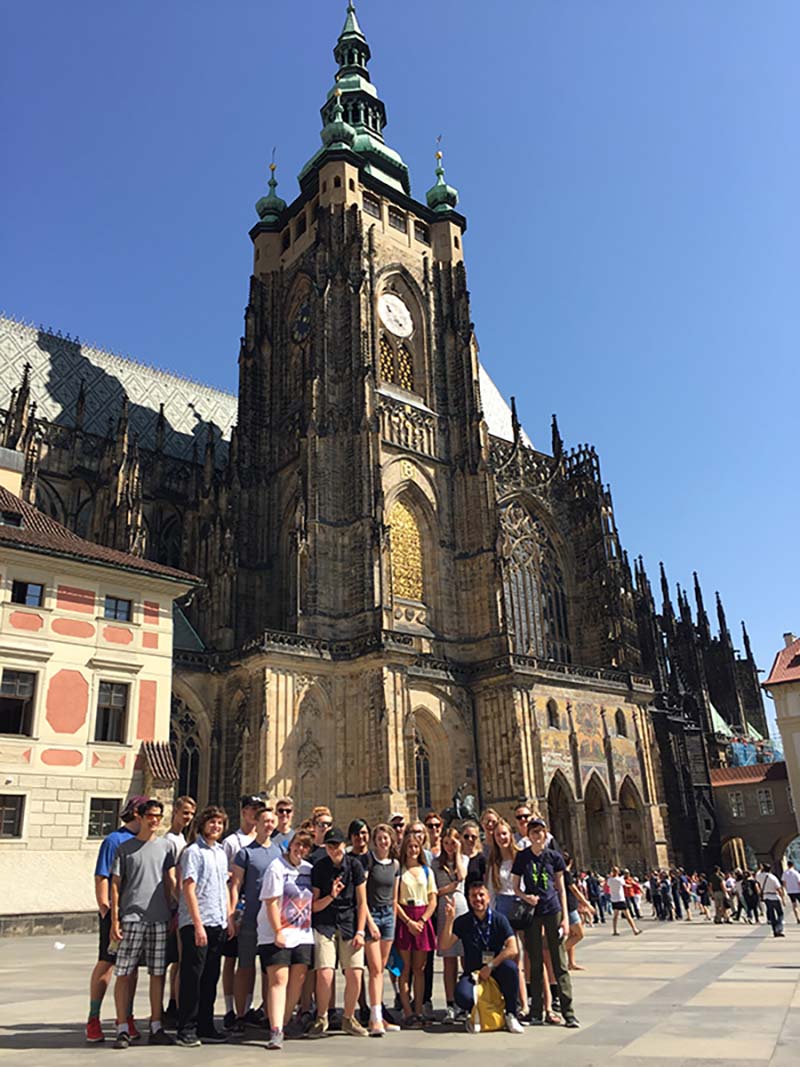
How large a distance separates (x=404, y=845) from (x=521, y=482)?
114 ft

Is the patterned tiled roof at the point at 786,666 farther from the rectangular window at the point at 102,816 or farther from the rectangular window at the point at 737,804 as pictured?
the rectangular window at the point at 102,816

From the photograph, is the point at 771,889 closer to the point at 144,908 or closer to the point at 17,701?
the point at 144,908

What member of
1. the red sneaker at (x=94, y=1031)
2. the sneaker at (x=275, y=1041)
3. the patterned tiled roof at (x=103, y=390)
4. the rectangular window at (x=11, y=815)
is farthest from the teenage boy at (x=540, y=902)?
the patterned tiled roof at (x=103, y=390)

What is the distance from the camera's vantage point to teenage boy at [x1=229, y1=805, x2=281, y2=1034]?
7.18m

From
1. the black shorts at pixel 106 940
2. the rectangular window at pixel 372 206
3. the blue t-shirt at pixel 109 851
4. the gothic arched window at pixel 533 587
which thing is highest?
the rectangular window at pixel 372 206

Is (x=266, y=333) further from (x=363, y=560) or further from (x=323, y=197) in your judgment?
(x=363, y=560)

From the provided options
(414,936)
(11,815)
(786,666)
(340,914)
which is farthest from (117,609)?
(786,666)

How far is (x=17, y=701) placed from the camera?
19.8 meters

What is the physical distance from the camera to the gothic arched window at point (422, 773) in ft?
109

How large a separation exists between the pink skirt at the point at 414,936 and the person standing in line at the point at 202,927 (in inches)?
66.3

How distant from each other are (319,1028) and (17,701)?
15192mm

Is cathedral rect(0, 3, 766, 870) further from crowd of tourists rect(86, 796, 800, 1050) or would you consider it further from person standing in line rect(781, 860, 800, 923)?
crowd of tourists rect(86, 796, 800, 1050)

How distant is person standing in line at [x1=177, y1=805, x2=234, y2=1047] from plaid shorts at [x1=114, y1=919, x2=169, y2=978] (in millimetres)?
219

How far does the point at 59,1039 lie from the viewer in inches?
262
